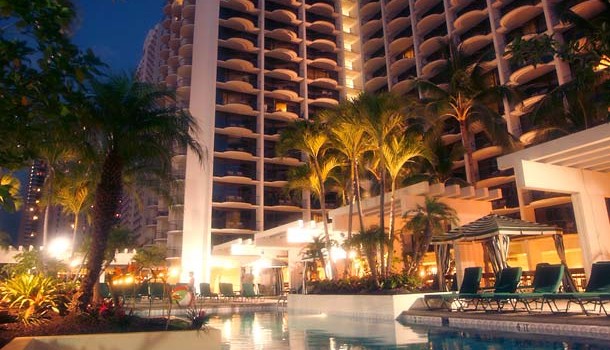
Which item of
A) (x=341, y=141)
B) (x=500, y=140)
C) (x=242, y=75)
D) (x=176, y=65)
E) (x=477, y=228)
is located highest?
(x=176, y=65)

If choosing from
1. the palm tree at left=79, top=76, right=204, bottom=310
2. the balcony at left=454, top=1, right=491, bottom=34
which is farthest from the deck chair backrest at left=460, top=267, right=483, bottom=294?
the balcony at left=454, top=1, right=491, bottom=34

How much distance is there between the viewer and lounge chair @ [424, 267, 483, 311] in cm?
1313

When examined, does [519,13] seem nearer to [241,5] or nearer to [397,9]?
[397,9]

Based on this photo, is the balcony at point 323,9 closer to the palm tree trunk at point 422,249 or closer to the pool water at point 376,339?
the palm tree trunk at point 422,249

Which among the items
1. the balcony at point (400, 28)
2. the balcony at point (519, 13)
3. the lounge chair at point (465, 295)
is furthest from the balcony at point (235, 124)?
the lounge chair at point (465, 295)

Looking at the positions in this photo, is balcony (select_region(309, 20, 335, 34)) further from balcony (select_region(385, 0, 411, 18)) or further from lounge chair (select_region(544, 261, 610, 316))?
lounge chair (select_region(544, 261, 610, 316))

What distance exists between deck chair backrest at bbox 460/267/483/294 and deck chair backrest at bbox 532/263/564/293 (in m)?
1.76

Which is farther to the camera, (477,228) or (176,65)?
(176,65)

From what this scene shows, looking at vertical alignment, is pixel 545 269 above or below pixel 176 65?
below

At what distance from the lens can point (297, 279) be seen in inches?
1165

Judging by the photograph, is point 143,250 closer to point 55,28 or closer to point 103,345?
point 103,345

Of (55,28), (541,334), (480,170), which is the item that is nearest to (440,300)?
(541,334)

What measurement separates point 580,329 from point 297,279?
21.6 metres

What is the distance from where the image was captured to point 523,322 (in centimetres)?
1030
